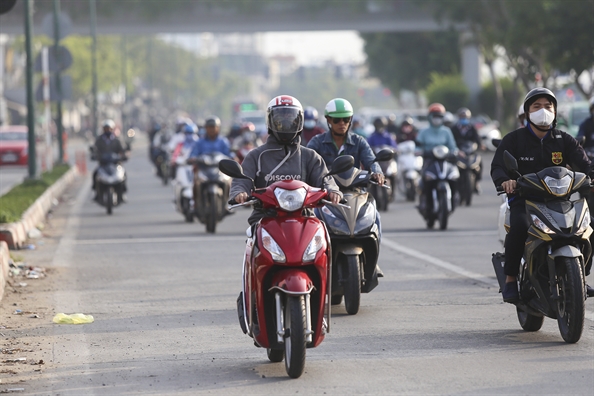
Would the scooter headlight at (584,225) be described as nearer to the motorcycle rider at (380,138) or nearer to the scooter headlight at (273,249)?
the scooter headlight at (273,249)

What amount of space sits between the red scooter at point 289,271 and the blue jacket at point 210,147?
11.2 m

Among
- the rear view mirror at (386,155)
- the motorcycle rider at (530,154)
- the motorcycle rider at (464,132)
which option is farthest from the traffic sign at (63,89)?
the motorcycle rider at (530,154)

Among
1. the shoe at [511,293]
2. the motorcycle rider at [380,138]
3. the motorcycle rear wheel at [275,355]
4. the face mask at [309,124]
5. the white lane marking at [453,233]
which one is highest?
the face mask at [309,124]

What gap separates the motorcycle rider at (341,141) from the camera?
10.8 meters

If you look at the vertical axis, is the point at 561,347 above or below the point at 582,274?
below

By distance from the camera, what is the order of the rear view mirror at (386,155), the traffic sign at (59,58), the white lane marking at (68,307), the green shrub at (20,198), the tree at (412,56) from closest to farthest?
1. the white lane marking at (68,307)
2. the rear view mirror at (386,155)
3. the green shrub at (20,198)
4. the traffic sign at (59,58)
5. the tree at (412,56)

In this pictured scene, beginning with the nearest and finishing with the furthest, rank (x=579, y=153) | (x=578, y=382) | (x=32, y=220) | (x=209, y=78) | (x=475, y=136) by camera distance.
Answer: (x=578, y=382) → (x=579, y=153) → (x=32, y=220) → (x=475, y=136) → (x=209, y=78)

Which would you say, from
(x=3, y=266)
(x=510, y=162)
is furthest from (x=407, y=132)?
(x=510, y=162)

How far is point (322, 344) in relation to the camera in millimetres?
8523

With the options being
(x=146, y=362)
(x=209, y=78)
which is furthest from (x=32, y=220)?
(x=209, y=78)

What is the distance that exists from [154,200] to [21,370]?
19309mm

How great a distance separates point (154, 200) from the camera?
27000 millimetres

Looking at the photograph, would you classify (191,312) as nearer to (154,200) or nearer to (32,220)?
(32,220)

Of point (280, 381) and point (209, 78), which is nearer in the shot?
point (280, 381)
